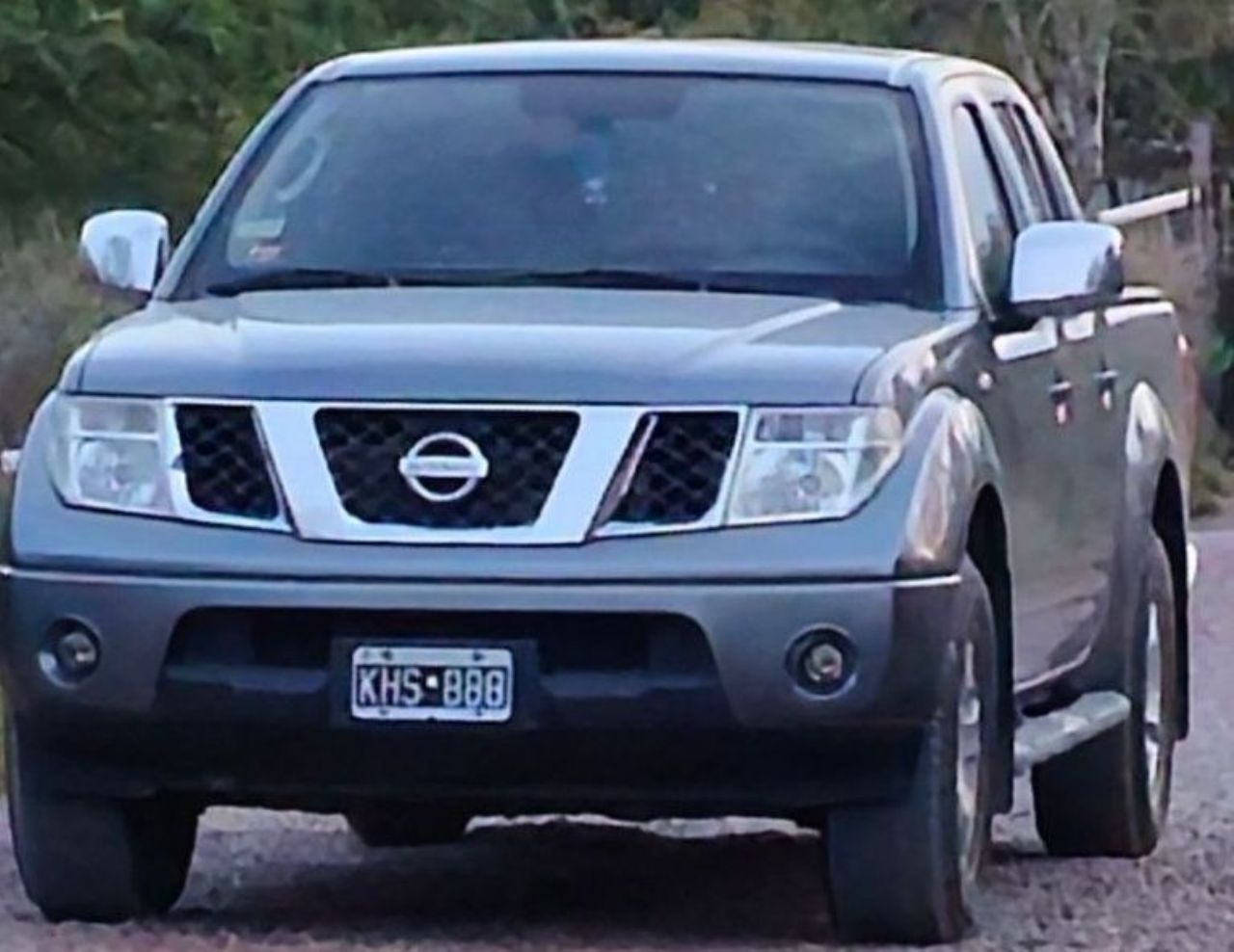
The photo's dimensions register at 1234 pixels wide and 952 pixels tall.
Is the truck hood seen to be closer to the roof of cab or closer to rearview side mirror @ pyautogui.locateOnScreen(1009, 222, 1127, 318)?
rearview side mirror @ pyautogui.locateOnScreen(1009, 222, 1127, 318)

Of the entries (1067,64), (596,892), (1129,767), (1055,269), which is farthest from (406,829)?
(1067,64)

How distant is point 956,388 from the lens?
8.38 m

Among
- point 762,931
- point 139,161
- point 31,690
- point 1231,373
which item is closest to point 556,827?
point 762,931

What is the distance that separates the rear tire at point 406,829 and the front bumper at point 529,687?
112 centimetres

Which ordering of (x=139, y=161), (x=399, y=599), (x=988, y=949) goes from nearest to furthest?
(x=399, y=599) → (x=988, y=949) → (x=139, y=161)

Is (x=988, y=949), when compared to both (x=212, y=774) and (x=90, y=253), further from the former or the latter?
(x=90, y=253)

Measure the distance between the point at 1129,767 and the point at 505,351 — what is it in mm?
2574

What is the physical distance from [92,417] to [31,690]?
51 cm

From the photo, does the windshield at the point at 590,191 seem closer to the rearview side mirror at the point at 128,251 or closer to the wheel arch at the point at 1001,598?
the rearview side mirror at the point at 128,251

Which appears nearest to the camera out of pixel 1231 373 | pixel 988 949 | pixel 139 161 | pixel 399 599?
pixel 399 599

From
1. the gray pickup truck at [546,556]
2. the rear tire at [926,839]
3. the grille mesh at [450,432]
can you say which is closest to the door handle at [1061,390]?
the gray pickup truck at [546,556]

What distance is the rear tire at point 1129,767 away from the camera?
32.7 ft

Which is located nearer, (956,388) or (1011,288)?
(956,388)

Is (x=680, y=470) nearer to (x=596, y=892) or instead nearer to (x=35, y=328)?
(x=596, y=892)
